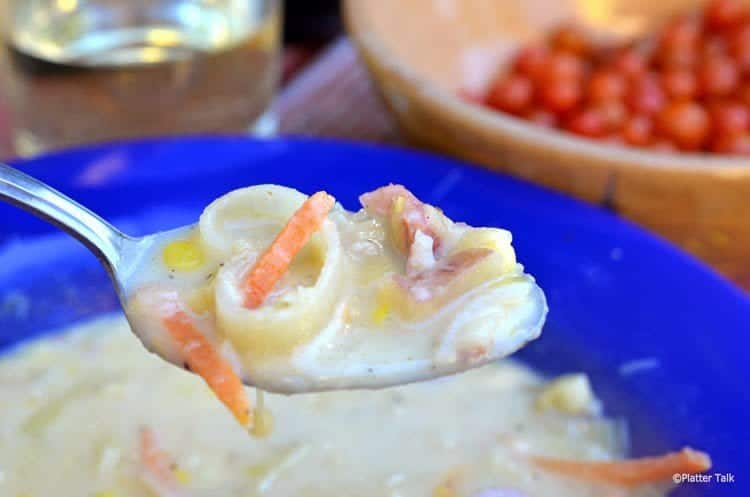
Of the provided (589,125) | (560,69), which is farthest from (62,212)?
(560,69)

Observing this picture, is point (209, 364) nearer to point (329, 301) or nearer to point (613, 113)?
point (329, 301)

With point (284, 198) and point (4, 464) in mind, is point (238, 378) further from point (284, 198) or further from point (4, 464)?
point (4, 464)

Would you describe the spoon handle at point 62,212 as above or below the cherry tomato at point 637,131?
above

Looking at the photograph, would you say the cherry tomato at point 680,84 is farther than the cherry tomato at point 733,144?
Yes

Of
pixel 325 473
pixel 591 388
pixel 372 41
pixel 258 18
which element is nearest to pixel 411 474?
pixel 325 473

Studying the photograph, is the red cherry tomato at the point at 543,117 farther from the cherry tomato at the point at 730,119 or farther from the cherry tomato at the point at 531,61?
the cherry tomato at the point at 730,119

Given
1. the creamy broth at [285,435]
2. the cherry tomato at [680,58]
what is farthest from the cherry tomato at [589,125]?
the creamy broth at [285,435]

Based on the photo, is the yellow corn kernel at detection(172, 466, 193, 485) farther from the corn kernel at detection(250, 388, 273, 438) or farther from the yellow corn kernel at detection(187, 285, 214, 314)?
the yellow corn kernel at detection(187, 285, 214, 314)
